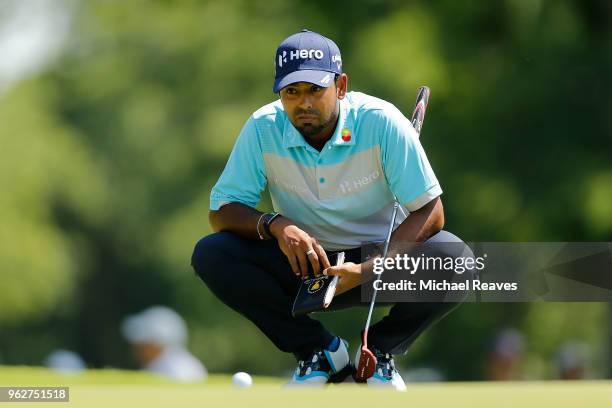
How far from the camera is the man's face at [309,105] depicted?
6.38 metres

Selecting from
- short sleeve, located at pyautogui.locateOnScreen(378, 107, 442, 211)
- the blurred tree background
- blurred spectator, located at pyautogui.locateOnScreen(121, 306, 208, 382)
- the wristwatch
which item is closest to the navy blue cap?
short sleeve, located at pyautogui.locateOnScreen(378, 107, 442, 211)

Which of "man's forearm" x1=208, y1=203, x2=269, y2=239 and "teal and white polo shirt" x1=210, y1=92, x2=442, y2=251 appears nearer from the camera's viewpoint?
"teal and white polo shirt" x1=210, y1=92, x2=442, y2=251

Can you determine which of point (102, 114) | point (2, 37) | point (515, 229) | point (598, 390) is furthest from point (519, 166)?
point (598, 390)

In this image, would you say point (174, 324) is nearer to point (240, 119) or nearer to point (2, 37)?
point (240, 119)

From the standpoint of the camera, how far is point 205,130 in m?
22.5

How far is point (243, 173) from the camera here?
6668mm

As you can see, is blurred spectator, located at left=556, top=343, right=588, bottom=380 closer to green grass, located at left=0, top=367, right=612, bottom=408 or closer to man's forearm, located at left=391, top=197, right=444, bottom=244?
man's forearm, located at left=391, top=197, right=444, bottom=244

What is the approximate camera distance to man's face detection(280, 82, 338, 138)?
638cm

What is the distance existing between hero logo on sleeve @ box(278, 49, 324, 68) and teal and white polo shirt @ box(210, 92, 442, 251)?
0.31m

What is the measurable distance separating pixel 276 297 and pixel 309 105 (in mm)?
961

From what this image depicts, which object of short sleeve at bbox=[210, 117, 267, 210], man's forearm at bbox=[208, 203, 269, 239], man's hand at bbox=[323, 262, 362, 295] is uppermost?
short sleeve at bbox=[210, 117, 267, 210]

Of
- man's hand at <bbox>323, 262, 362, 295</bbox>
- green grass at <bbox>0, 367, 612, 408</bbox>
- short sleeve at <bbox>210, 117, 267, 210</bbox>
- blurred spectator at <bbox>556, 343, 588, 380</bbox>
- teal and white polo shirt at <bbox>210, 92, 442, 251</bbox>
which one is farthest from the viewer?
blurred spectator at <bbox>556, 343, 588, 380</bbox>

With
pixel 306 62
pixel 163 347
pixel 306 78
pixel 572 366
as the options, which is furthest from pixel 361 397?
pixel 572 366

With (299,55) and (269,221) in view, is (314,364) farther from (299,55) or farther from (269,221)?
(299,55)
